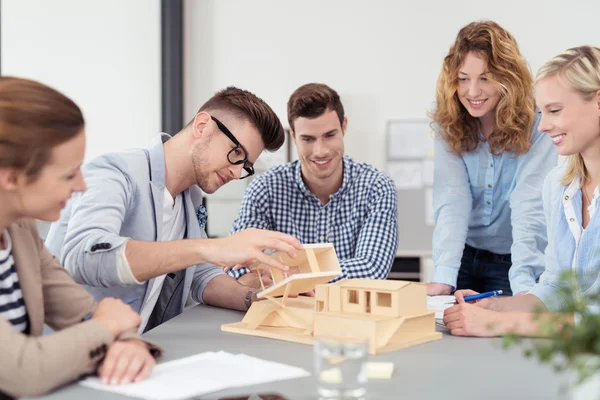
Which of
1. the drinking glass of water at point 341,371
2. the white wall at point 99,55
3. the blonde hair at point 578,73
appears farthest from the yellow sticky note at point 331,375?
the white wall at point 99,55

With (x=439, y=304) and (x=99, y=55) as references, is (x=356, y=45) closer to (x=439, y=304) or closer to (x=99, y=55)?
(x=99, y=55)

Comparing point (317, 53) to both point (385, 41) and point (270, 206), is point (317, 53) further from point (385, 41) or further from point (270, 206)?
point (270, 206)

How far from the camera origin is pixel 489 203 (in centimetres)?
270

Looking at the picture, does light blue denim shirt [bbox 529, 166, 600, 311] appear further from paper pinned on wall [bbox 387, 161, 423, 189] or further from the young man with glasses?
paper pinned on wall [bbox 387, 161, 423, 189]

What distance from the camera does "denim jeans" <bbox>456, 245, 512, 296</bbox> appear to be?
2674 mm

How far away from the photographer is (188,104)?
200 inches

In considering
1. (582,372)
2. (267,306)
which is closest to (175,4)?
(267,306)

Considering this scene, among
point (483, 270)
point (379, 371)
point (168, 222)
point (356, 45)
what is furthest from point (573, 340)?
point (356, 45)

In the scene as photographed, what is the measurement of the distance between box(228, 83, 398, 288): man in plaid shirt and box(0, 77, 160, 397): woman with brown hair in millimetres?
1471

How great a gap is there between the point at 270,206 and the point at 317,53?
Result: 2278 millimetres

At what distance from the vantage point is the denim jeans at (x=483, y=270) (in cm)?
267

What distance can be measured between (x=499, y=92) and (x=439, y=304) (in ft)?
2.91

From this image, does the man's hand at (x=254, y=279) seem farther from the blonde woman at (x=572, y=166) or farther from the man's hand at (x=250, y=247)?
the blonde woman at (x=572, y=166)

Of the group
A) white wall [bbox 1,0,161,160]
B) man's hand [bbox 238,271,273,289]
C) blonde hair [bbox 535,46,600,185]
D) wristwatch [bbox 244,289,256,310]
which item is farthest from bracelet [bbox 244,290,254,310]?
white wall [bbox 1,0,161,160]
